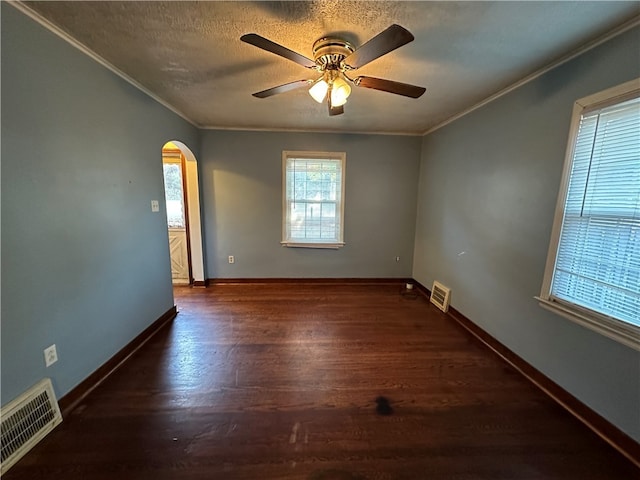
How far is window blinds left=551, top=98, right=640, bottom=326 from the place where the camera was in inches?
58.9

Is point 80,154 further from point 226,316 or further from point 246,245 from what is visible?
point 246,245

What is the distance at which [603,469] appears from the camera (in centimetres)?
142

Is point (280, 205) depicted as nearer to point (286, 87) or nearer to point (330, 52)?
point (286, 87)

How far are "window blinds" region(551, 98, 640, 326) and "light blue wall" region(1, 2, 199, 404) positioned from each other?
3.34 metres

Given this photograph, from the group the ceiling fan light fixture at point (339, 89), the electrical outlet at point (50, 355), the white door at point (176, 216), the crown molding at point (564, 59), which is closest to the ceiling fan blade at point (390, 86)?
the ceiling fan light fixture at point (339, 89)

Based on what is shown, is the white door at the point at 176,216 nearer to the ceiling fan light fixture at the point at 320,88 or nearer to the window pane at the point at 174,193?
the window pane at the point at 174,193

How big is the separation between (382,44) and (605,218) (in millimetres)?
1695

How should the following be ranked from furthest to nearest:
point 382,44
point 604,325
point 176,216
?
point 176,216, point 604,325, point 382,44

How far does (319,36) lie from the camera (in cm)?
163

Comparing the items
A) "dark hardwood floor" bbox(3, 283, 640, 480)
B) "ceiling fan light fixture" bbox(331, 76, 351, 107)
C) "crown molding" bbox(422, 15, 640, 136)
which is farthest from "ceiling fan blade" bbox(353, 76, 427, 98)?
"dark hardwood floor" bbox(3, 283, 640, 480)

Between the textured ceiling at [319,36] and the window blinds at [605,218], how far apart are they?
56 cm

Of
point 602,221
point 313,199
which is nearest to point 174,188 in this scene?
point 313,199

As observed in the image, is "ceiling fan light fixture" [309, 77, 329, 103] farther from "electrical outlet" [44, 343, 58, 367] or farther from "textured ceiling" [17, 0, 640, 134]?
"electrical outlet" [44, 343, 58, 367]

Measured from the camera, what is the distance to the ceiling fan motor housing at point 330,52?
5.36 feet
